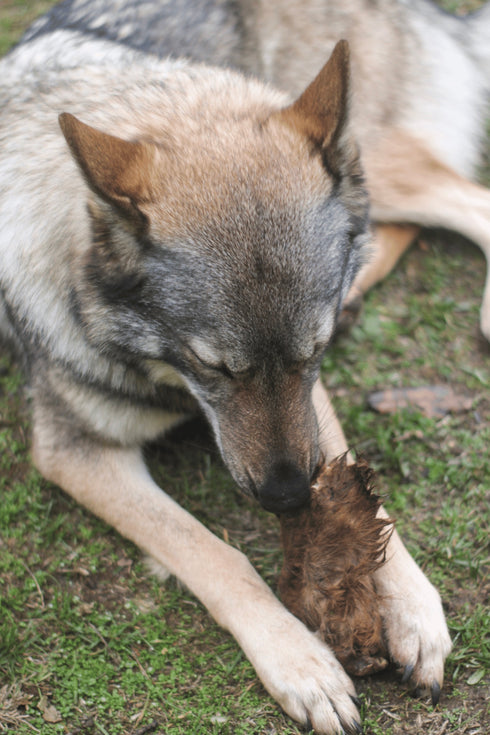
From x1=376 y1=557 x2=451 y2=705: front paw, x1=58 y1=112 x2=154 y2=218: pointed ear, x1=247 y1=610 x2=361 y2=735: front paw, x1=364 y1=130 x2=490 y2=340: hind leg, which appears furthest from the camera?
x1=364 y1=130 x2=490 y2=340: hind leg

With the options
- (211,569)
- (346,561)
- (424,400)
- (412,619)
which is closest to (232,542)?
(211,569)

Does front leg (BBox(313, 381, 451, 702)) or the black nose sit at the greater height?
the black nose

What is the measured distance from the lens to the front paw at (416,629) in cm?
237

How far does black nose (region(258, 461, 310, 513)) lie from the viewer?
2314 mm

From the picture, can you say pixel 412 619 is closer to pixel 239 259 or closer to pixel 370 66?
pixel 239 259

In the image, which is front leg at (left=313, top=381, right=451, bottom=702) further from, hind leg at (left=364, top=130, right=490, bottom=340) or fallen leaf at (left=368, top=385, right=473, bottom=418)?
hind leg at (left=364, top=130, right=490, bottom=340)

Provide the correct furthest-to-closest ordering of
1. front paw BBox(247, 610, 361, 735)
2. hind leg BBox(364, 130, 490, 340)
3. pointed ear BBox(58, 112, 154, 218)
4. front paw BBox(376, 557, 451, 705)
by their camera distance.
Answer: hind leg BBox(364, 130, 490, 340)
front paw BBox(376, 557, 451, 705)
front paw BBox(247, 610, 361, 735)
pointed ear BBox(58, 112, 154, 218)

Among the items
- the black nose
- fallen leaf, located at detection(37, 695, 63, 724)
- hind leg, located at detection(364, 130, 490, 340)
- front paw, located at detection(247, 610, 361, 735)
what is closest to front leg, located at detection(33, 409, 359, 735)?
front paw, located at detection(247, 610, 361, 735)

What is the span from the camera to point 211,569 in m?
2.62

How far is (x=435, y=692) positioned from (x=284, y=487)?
0.84 meters

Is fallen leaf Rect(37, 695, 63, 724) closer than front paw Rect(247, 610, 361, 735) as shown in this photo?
No

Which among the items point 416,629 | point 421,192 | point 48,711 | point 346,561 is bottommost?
point 48,711

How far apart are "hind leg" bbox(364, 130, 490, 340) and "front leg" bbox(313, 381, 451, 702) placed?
80.7 inches

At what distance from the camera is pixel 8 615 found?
273 centimetres
